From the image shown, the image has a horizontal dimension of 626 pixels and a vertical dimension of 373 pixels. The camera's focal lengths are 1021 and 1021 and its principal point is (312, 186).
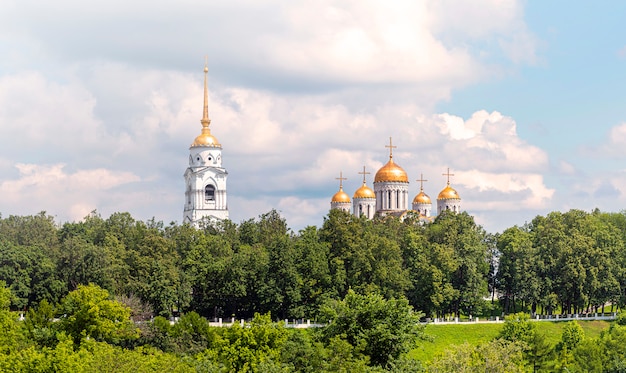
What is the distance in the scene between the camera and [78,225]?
85938 millimetres

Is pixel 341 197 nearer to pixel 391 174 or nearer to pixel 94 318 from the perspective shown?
pixel 391 174

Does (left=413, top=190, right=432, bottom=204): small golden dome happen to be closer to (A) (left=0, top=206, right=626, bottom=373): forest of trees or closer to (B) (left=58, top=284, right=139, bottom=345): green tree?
(A) (left=0, top=206, right=626, bottom=373): forest of trees

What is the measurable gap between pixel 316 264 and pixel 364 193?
178ft

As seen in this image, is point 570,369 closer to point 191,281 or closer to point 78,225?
point 191,281

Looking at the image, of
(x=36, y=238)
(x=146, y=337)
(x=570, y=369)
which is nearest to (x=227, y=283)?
(x=146, y=337)

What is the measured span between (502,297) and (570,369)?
2528 centimetres

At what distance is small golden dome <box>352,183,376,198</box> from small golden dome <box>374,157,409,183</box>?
95.4 inches

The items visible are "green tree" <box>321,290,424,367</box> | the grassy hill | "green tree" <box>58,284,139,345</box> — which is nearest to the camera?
"green tree" <box>321,290,424,367</box>

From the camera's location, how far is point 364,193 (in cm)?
12581

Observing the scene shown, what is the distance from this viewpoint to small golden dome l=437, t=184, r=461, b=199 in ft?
415

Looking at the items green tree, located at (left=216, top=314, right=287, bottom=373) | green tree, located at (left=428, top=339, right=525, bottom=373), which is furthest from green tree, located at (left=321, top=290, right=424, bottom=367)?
green tree, located at (left=216, top=314, right=287, bottom=373)

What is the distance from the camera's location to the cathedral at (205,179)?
434 ft

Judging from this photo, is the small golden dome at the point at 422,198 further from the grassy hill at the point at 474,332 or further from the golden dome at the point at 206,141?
the grassy hill at the point at 474,332

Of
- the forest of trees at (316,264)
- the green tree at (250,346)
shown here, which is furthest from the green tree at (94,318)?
the green tree at (250,346)
